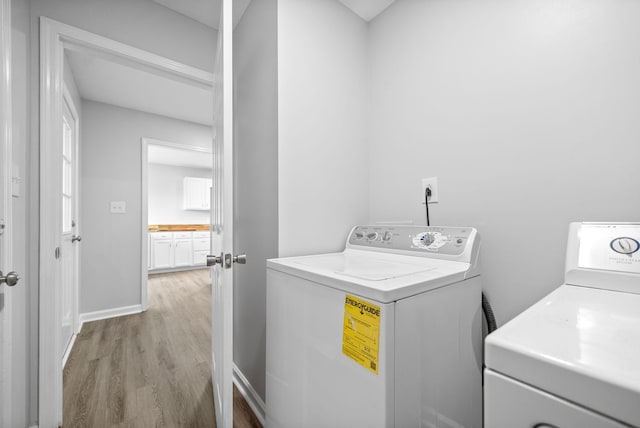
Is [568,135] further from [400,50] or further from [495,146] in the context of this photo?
[400,50]

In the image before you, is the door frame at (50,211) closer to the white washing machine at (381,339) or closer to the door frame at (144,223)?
the white washing machine at (381,339)

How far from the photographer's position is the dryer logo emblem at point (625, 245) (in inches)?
29.8

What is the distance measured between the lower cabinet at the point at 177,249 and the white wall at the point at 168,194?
96 cm

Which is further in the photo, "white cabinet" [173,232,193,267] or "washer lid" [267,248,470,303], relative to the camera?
"white cabinet" [173,232,193,267]

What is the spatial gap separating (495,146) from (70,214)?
322cm

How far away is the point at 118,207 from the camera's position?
2949mm

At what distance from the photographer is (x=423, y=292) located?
2.56ft

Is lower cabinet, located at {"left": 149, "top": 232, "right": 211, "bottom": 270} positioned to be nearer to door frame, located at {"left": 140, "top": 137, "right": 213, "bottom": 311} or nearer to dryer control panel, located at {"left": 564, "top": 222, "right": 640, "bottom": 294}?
door frame, located at {"left": 140, "top": 137, "right": 213, "bottom": 311}

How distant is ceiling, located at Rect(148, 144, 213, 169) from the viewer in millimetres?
4627

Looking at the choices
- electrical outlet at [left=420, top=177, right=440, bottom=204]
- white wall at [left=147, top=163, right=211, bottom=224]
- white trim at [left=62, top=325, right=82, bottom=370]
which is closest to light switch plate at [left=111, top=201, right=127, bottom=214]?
white trim at [left=62, top=325, right=82, bottom=370]

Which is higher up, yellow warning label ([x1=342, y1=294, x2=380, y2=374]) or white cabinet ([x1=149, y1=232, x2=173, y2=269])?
yellow warning label ([x1=342, y1=294, x2=380, y2=374])

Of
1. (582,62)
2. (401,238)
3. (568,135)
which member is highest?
(582,62)

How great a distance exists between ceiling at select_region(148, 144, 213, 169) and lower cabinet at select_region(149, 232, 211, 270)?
4.77ft

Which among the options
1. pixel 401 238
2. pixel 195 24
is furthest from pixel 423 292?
pixel 195 24
